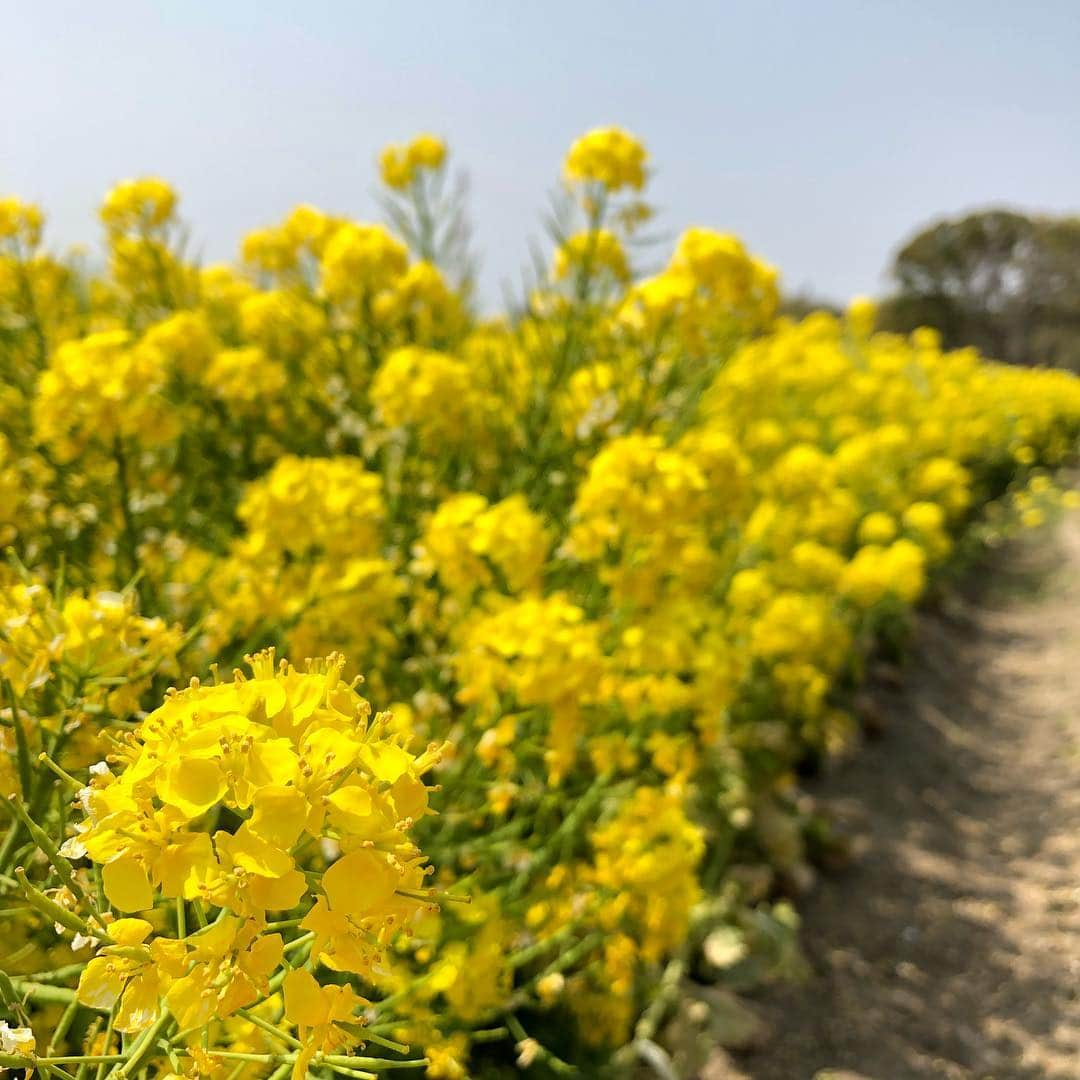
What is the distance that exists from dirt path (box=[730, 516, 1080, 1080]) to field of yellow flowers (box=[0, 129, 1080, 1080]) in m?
0.28

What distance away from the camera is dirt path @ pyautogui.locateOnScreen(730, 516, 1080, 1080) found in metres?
2.64

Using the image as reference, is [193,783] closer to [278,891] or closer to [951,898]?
[278,891]

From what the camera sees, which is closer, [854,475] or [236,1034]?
[236,1034]

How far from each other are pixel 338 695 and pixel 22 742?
36cm

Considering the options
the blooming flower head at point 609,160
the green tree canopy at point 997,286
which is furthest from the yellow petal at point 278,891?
the green tree canopy at point 997,286

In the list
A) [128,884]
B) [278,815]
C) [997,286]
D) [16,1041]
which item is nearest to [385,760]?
[278,815]

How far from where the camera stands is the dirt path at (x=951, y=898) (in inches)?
104

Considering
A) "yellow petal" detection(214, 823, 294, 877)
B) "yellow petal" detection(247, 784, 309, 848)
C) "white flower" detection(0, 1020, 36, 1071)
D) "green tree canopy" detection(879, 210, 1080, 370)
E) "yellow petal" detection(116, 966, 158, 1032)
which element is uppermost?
"green tree canopy" detection(879, 210, 1080, 370)

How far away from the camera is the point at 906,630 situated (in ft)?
17.4

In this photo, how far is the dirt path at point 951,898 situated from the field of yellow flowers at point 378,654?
284mm

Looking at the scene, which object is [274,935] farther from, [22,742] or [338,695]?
[22,742]

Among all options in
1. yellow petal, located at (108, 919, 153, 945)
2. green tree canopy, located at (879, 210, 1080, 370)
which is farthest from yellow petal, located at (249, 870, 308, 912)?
green tree canopy, located at (879, 210, 1080, 370)

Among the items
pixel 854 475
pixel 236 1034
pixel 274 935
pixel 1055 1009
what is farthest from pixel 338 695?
pixel 854 475

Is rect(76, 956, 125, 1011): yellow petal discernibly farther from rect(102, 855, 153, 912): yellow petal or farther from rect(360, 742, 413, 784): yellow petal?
rect(360, 742, 413, 784): yellow petal
